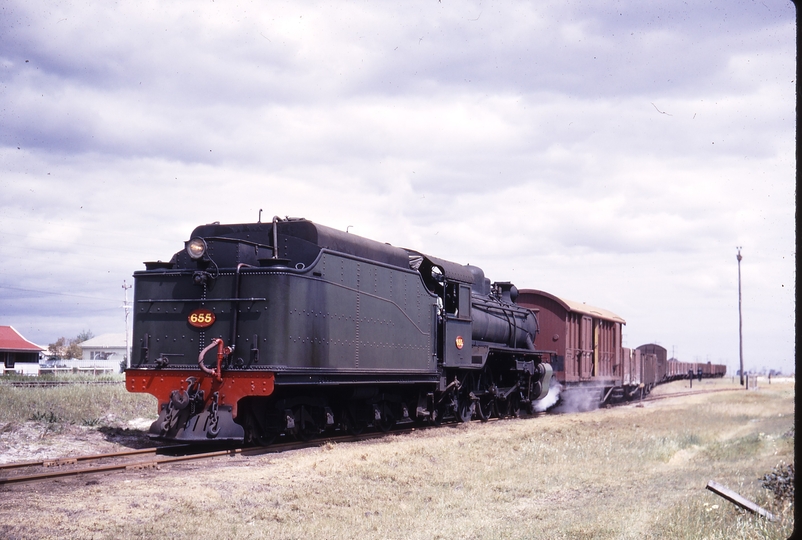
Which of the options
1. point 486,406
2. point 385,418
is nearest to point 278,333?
point 385,418

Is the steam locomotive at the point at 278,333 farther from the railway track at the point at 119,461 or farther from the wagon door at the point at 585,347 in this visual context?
the wagon door at the point at 585,347

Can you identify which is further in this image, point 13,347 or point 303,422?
point 13,347

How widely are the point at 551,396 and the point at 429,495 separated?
1468 cm

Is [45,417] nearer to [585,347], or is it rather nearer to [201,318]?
[201,318]

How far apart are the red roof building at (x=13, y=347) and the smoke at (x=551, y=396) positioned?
1793 inches

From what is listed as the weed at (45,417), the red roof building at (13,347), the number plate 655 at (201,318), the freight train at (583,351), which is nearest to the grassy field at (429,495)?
the number plate 655 at (201,318)

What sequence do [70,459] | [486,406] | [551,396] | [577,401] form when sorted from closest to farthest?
[70,459]
[486,406]
[551,396]
[577,401]

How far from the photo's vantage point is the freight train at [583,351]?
77.9 ft

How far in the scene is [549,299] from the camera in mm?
24188

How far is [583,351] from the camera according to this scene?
2512 cm

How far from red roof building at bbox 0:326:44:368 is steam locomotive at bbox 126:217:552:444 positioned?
48.9 m

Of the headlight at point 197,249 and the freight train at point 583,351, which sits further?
the freight train at point 583,351

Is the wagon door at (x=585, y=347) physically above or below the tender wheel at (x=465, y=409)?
above

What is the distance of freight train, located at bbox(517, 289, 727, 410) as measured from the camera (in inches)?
934
